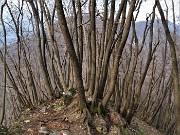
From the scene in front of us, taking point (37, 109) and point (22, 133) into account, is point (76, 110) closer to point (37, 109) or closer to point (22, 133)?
point (22, 133)

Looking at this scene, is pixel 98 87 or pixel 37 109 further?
pixel 37 109

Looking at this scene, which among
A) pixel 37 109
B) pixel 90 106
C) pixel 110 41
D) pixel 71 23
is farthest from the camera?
pixel 71 23

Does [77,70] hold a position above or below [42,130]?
above

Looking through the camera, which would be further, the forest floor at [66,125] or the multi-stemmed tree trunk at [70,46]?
the forest floor at [66,125]

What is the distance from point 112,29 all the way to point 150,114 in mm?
7496

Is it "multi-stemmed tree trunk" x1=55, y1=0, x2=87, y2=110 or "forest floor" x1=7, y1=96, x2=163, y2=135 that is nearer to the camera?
"multi-stemmed tree trunk" x1=55, y1=0, x2=87, y2=110

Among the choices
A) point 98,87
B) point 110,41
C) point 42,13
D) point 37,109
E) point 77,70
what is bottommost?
point 37,109

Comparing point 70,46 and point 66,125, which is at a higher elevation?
point 70,46

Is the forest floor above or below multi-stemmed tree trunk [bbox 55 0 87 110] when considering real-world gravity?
below

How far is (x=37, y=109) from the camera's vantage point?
8938 mm

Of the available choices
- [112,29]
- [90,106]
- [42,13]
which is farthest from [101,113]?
[42,13]

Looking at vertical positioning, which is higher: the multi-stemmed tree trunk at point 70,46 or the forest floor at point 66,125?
the multi-stemmed tree trunk at point 70,46

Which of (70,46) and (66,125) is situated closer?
(70,46)

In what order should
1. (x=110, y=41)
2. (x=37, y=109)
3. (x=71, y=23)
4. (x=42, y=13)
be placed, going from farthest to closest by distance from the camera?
(x=71, y=23) < (x=42, y=13) < (x=37, y=109) < (x=110, y=41)
